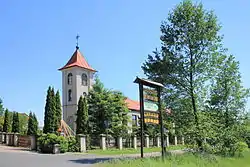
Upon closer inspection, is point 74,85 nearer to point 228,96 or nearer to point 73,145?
point 73,145

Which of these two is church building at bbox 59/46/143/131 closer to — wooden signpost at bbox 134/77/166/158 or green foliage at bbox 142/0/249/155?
green foliage at bbox 142/0/249/155

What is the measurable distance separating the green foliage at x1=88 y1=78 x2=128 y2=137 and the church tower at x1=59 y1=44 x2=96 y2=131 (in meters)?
9.46

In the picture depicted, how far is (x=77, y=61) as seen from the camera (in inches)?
1875

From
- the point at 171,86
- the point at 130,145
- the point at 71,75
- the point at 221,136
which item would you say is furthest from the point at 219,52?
the point at 71,75

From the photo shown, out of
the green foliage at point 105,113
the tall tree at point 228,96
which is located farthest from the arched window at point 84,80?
the tall tree at point 228,96

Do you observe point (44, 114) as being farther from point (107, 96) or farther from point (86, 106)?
point (107, 96)

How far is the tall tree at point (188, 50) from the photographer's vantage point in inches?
867

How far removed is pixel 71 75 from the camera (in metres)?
46.8

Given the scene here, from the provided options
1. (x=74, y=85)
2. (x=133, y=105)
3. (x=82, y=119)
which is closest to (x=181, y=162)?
(x=82, y=119)

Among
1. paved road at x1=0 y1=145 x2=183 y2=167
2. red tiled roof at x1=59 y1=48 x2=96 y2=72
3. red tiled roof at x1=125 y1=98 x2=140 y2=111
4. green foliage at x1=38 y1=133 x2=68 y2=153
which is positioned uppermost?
red tiled roof at x1=59 y1=48 x2=96 y2=72

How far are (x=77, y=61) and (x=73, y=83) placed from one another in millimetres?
3569

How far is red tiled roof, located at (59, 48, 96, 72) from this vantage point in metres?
A: 46.9

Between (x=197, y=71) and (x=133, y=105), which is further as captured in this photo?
(x=133, y=105)

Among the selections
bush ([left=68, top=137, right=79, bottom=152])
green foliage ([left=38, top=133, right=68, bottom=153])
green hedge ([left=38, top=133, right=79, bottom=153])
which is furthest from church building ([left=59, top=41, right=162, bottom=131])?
green foliage ([left=38, top=133, right=68, bottom=153])
